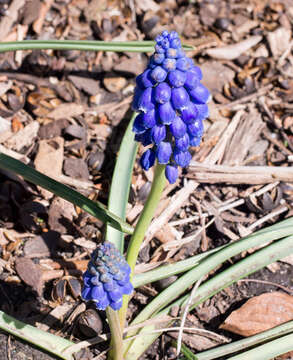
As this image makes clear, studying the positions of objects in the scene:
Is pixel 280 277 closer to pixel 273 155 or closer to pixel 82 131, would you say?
pixel 273 155

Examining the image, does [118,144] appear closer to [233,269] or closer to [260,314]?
[233,269]

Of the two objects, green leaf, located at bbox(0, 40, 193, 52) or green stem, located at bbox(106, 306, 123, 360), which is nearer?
green stem, located at bbox(106, 306, 123, 360)

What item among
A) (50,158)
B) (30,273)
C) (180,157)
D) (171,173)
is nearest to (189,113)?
(180,157)

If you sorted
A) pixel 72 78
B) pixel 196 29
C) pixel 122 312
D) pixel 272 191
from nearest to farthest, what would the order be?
pixel 122 312
pixel 272 191
pixel 72 78
pixel 196 29

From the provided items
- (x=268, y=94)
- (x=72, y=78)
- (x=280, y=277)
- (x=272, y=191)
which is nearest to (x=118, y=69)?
(x=72, y=78)

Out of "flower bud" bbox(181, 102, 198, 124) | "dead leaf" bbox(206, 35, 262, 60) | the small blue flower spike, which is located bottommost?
the small blue flower spike

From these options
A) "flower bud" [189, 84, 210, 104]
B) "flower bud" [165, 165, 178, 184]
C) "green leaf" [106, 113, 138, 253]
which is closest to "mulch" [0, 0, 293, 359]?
"green leaf" [106, 113, 138, 253]

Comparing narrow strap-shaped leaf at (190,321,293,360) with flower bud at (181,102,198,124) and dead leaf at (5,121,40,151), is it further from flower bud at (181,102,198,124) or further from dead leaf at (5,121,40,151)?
dead leaf at (5,121,40,151)
